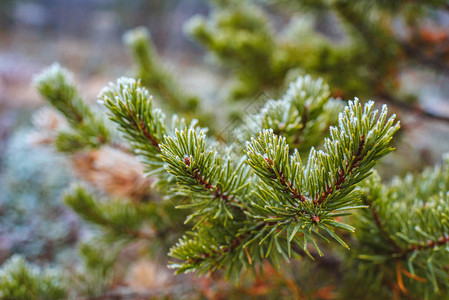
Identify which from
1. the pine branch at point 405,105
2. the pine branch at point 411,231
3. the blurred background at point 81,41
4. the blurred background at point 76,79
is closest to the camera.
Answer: the pine branch at point 411,231

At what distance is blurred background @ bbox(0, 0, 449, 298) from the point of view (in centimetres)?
155

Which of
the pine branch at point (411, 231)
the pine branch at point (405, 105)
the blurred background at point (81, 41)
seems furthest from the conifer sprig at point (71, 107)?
the blurred background at point (81, 41)

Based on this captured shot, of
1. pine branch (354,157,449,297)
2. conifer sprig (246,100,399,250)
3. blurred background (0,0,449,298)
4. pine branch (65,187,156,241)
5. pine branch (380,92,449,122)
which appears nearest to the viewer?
conifer sprig (246,100,399,250)

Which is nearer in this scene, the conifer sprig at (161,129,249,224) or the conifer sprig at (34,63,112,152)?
the conifer sprig at (161,129,249,224)

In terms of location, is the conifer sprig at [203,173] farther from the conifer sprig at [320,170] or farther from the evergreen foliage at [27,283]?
the evergreen foliage at [27,283]

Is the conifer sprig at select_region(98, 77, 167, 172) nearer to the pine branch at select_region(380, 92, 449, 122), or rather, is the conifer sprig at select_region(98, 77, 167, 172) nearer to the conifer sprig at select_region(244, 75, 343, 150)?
the conifer sprig at select_region(244, 75, 343, 150)

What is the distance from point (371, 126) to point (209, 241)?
255 millimetres

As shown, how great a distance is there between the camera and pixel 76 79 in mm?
3385

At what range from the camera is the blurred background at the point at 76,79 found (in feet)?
5.09

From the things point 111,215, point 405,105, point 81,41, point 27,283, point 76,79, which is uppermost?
point 81,41

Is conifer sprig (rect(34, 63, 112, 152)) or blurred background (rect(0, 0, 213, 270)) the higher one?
blurred background (rect(0, 0, 213, 270))

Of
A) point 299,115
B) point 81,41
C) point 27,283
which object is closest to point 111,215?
point 27,283

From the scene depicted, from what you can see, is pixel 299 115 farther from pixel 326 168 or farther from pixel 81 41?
pixel 81 41

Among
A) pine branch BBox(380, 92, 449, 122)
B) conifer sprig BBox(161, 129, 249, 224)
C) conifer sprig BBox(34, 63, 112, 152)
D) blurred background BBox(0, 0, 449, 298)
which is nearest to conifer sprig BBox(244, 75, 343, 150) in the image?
conifer sprig BBox(161, 129, 249, 224)
